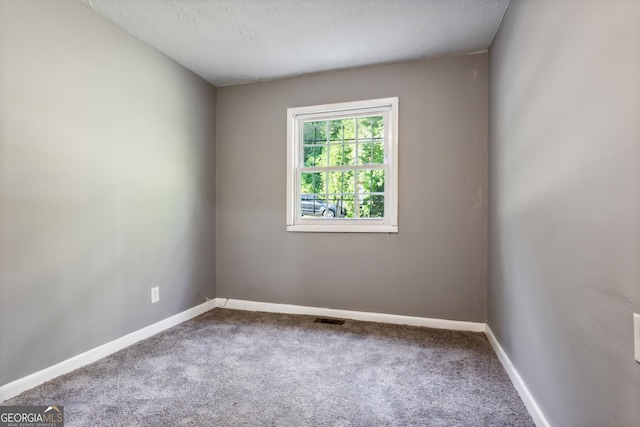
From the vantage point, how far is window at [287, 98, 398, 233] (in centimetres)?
285

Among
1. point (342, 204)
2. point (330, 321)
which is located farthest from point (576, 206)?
point (330, 321)

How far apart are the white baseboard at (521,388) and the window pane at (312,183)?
75.8 inches

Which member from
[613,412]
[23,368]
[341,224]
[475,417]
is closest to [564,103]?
[613,412]

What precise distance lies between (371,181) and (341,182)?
29cm

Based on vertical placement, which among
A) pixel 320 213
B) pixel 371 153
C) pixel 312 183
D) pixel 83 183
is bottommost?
pixel 320 213

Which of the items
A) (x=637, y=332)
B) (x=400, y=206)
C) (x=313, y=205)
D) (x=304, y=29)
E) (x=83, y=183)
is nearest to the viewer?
(x=637, y=332)

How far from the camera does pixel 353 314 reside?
2.88 meters

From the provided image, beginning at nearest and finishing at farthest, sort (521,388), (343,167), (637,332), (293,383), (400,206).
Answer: (637,332) < (521,388) < (293,383) < (400,206) < (343,167)

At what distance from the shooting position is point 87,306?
2.01 metres

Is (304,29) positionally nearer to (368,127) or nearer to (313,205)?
(368,127)

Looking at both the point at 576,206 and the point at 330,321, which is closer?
the point at 576,206

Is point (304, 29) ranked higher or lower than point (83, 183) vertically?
higher

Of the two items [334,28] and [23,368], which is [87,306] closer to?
[23,368]

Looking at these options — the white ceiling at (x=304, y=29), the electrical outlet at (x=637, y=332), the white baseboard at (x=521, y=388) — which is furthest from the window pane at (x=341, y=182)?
A: the electrical outlet at (x=637, y=332)
